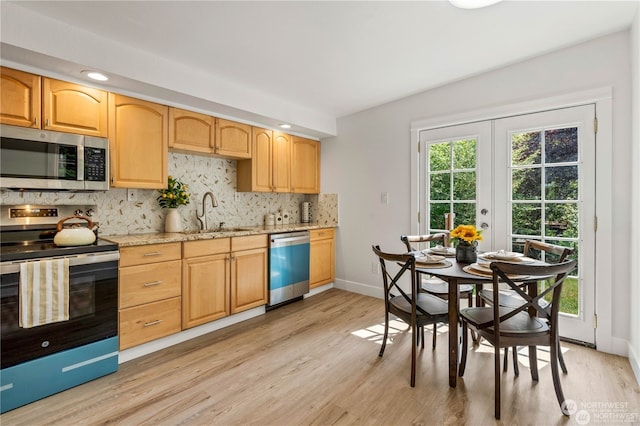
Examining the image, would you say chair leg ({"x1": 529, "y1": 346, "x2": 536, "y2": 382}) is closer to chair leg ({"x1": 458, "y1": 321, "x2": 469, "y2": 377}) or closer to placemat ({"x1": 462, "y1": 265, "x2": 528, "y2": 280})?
chair leg ({"x1": 458, "y1": 321, "x2": 469, "y2": 377})

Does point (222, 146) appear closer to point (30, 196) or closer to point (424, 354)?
point (30, 196)

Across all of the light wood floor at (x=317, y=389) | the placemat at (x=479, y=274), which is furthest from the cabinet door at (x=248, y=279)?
the placemat at (x=479, y=274)

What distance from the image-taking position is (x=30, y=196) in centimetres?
233

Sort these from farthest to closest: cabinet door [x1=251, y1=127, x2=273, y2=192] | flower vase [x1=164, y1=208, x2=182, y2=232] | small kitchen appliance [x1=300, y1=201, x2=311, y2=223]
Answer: small kitchen appliance [x1=300, y1=201, x2=311, y2=223] → cabinet door [x1=251, y1=127, x2=273, y2=192] → flower vase [x1=164, y1=208, x2=182, y2=232]

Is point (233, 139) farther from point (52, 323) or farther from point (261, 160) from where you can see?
point (52, 323)

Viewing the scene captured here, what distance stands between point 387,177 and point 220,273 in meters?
2.26

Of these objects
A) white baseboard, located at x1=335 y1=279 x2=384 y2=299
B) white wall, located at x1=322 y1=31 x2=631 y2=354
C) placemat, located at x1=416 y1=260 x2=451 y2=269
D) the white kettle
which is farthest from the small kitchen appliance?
the white kettle

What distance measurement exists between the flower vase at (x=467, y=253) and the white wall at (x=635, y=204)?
41.1 inches

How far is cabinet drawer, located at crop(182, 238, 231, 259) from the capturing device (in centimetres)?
271

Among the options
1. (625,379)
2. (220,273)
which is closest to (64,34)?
(220,273)

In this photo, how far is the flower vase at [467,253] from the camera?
227 cm

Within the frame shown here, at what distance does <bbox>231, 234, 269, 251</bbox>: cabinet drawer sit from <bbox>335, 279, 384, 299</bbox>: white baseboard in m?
1.43

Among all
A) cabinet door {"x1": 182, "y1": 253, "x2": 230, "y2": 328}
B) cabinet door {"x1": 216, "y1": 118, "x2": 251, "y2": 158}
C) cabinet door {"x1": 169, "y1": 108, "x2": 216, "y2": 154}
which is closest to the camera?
cabinet door {"x1": 182, "y1": 253, "x2": 230, "y2": 328}

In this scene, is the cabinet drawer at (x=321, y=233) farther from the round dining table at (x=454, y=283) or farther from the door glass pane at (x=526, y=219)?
the door glass pane at (x=526, y=219)
